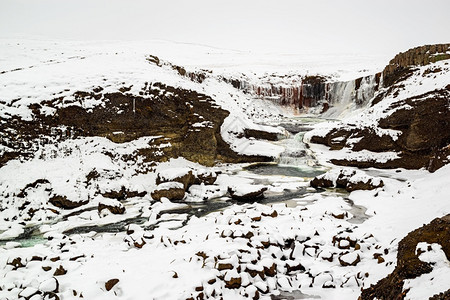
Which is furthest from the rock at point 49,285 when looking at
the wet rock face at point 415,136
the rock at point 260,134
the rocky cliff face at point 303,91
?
the rocky cliff face at point 303,91

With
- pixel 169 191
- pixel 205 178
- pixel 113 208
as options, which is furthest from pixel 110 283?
pixel 205 178

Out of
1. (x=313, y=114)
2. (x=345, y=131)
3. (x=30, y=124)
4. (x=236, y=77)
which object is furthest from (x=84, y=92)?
(x=313, y=114)

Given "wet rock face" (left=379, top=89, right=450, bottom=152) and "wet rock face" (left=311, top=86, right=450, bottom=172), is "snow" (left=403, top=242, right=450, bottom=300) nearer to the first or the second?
"wet rock face" (left=311, top=86, right=450, bottom=172)

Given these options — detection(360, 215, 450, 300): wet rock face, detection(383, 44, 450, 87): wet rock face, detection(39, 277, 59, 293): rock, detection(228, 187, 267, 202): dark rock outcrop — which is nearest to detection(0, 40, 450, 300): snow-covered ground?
detection(39, 277, 59, 293): rock

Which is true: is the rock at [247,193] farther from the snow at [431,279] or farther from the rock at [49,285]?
the snow at [431,279]

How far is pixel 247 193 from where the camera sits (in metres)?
11.2

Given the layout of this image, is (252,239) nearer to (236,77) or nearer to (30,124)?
(30,124)

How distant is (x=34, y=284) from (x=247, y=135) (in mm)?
15273

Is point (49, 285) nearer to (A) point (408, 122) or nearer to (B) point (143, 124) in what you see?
(B) point (143, 124)

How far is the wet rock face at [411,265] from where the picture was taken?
128 inches

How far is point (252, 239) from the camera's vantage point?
6.29m

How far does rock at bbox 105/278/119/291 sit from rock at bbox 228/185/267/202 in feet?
22.5

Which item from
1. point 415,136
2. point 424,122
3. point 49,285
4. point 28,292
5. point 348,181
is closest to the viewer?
→ point 28,292

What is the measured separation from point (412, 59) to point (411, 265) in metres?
19.9
